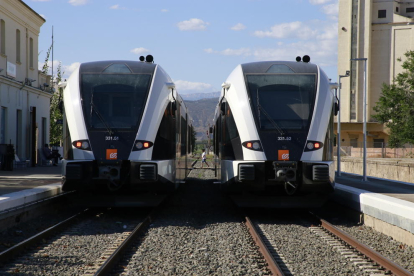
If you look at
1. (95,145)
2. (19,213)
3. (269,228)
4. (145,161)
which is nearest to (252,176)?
(269,228)

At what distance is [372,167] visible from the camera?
3731 cm

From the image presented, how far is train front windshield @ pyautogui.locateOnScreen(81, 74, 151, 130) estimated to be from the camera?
37.2 feet

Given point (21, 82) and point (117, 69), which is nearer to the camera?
point (117, 69)

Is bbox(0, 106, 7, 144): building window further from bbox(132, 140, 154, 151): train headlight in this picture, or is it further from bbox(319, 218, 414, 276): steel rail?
bbox(319, 218, 414, 276): steel rail

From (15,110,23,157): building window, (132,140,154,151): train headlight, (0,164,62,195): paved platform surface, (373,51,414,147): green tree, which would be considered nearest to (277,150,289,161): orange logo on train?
(132,140,154,151): train headlight

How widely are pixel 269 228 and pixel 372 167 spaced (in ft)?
92.9

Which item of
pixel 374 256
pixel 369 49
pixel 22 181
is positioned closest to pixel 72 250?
pixel 374 256

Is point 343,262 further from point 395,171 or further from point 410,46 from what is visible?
point 410,46

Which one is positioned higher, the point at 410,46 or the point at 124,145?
the point at 410,46

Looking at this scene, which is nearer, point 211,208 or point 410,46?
point 211,208

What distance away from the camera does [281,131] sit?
11.3 meters

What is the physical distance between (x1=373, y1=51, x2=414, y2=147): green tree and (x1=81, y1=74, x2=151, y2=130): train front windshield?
37059 mm

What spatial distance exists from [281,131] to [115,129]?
3.19m

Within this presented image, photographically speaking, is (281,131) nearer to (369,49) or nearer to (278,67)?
(278,67)
